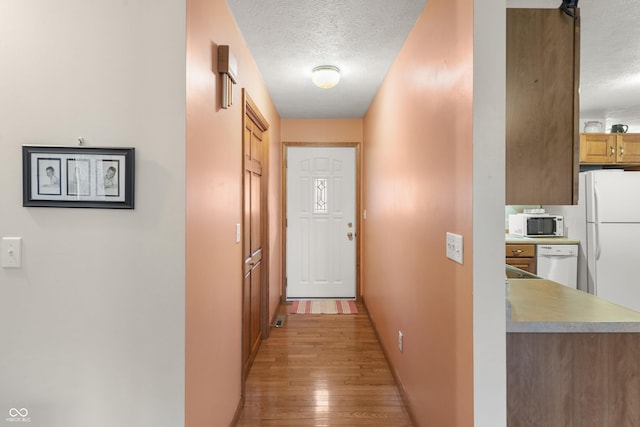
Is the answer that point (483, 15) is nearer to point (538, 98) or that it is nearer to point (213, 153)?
point (538, 98)

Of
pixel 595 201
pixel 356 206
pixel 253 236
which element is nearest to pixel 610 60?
pixel 595 201

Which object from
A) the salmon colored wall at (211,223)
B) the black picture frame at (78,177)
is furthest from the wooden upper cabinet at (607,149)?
the black picture frame at (78,177)

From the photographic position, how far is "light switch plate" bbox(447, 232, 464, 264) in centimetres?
140

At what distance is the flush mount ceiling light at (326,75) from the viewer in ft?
8.73

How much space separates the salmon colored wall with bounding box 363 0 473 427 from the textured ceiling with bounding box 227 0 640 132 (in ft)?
0.61

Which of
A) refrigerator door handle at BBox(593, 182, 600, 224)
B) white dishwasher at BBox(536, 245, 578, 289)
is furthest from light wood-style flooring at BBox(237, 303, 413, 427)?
refrigerator door handle at BBox(593, 182, 600, 224)

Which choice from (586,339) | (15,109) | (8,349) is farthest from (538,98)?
(8,349)

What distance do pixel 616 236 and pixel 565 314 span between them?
2.90 metres

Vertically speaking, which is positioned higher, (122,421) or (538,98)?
(538,98)

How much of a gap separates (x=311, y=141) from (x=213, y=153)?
289cm

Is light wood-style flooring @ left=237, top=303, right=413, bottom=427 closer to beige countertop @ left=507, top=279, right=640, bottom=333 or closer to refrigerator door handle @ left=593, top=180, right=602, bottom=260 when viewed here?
beige countertop @ left=507, top=279, right=640, bottom=333

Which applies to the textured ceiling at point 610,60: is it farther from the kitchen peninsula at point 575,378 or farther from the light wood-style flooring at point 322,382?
the light wood-style flooring at point 322,382

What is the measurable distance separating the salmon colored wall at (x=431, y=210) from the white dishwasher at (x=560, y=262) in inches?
80.9

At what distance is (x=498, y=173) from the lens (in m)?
1.30
